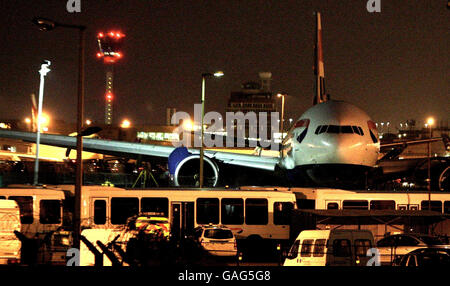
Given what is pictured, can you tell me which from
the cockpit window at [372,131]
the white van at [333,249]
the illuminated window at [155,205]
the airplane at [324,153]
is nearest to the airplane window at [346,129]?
the airplane at [324,153]

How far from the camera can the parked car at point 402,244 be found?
18469 mm

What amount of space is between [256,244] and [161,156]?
62.5 feet

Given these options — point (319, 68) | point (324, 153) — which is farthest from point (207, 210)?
point (319, 68)

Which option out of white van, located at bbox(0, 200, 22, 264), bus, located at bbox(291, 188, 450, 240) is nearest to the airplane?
bus, located at bbox(291, 188, 450, 240)

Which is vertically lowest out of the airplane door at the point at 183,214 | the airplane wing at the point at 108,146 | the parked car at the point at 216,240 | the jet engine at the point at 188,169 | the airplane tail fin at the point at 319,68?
the parked car at the point at 216,240

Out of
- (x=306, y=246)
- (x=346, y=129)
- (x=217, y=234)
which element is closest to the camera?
(x=306, y=246)

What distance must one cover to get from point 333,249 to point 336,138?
1313cm

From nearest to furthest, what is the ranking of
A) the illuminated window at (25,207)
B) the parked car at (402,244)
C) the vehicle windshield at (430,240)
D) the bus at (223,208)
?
the parked car at (402,244)
the vehicle windshield at (430,240)
the illuminated window at (25,207)
the bus at (223,208)

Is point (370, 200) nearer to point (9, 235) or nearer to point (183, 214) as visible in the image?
point (183, 214)

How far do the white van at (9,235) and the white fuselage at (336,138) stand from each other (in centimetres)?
1453

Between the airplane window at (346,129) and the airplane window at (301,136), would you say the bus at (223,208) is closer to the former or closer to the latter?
the airplane window at (346,129)

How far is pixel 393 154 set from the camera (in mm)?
45031

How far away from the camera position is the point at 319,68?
45344mm
